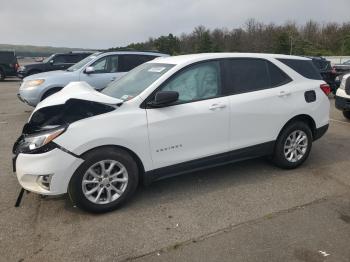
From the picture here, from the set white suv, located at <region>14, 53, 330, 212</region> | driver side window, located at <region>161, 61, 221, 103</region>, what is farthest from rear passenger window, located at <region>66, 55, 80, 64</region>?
driver side window, located at <region>161, 61, 221, 103</region>

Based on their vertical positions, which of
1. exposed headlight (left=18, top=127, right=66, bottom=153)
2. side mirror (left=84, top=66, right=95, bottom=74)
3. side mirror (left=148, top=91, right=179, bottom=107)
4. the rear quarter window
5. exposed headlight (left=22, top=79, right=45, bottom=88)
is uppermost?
the rear quarter window

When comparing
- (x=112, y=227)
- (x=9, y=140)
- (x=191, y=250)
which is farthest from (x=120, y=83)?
(x=9, y=140)

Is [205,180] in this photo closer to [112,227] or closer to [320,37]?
[112,227]

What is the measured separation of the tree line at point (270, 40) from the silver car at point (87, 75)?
126ft

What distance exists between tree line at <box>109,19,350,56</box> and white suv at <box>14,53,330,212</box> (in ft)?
143

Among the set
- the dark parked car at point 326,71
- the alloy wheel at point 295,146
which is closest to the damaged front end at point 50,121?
the alloy wheel at point 295,146

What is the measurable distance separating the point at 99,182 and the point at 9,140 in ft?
13.4

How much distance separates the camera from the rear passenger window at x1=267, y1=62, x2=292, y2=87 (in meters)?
4.84

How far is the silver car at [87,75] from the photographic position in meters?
8.88

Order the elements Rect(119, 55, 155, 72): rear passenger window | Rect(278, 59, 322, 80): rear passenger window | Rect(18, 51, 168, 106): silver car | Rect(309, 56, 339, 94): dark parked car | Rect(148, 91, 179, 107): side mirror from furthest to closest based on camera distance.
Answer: Rect(309, 56, 339, 94): dark parked car
Rect(119, 55, 155, 72): rear passenger window
Rect(18, 51, 168, 106): silver car
Rect(278, 59, 322, 80): rear passenger window
Rect(148, 91, 179, 107): side mirror

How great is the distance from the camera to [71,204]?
13.1ft

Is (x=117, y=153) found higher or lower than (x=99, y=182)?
higher

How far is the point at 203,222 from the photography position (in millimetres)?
3572

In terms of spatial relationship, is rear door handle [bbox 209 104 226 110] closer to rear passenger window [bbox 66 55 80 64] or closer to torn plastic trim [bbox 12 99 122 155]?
torn plastic trim [bbox 12 99 122 155]
